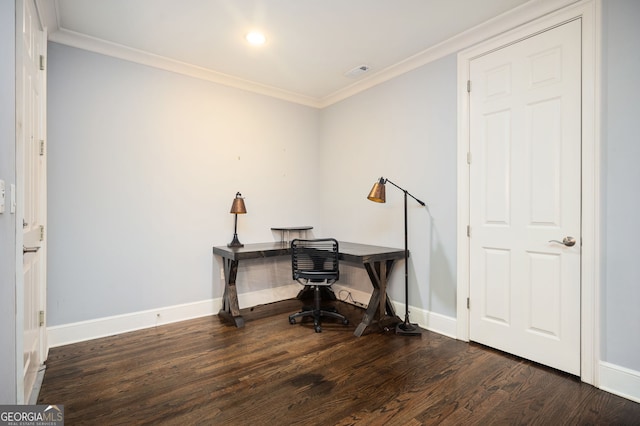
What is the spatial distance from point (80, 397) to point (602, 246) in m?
3.40

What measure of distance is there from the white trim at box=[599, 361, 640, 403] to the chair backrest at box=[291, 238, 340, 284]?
2.02 m

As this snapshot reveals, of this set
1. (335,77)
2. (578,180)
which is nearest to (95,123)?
(335,77)

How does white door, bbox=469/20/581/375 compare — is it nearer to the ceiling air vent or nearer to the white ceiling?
the white ceiling

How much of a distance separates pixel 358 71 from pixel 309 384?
3025 millimetres

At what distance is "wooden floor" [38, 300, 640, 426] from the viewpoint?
5.90 feet

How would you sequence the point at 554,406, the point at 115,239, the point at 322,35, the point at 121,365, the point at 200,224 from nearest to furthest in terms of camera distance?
the point at 554,406, the point at 121,365, the point at 322,35, the point at 115,239, the point at 200,224

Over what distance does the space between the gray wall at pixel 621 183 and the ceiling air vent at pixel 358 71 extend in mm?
1902

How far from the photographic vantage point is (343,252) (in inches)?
127

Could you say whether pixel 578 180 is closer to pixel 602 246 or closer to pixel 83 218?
pixel 602 246

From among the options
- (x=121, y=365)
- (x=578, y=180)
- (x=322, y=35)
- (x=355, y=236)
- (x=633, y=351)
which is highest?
(x=322, y=35)

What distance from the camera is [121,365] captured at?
238cm

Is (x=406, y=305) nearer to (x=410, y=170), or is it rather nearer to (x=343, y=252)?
(x=343, y=252)

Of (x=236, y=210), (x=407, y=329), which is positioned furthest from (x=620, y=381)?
(x=236, y=210)

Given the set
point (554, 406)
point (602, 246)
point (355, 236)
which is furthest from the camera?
point (355, 236)
